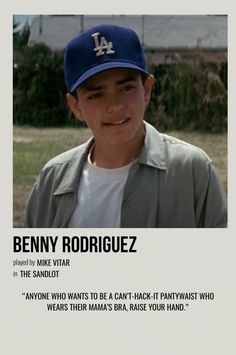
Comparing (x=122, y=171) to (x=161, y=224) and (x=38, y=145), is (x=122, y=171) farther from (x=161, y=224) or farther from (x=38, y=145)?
(x=38, y=145)

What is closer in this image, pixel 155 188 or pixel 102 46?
pixel 102 46

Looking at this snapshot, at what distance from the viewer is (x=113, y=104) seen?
185 cm

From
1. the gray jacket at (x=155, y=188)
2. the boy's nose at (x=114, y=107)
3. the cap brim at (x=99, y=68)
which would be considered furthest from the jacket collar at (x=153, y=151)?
the cap brim at (x=99, y=68)

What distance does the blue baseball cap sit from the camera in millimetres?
1800

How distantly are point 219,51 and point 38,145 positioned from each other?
2.48 feet

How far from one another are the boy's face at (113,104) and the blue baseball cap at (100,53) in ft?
0.09

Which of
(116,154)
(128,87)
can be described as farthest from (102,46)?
(116,154)

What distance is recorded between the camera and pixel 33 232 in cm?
210

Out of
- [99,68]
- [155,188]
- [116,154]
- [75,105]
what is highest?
[99,68]

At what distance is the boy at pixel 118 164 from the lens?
1.83 m

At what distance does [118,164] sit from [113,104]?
0.19 m

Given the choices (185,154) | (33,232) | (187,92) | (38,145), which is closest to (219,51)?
(187,92)

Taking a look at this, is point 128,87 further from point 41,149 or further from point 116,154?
point 41,149

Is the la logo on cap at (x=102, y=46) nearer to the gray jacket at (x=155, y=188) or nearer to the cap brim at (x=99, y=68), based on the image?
the cap brim at (x=99, y=68)
